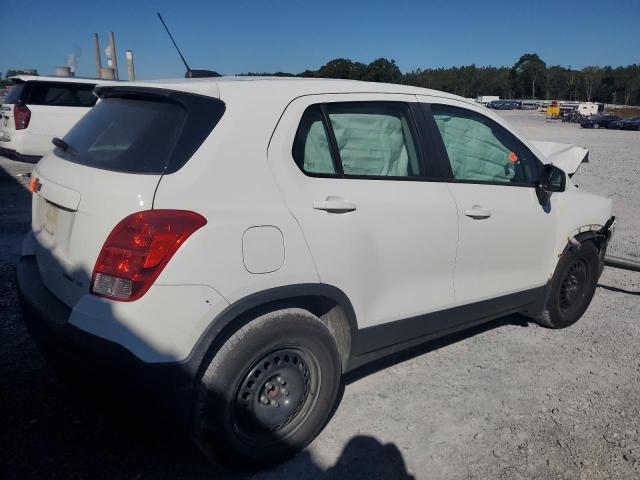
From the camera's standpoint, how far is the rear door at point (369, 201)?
100 inches

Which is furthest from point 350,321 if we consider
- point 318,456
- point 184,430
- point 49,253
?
point 49,253

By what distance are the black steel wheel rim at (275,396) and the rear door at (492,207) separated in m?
1.21

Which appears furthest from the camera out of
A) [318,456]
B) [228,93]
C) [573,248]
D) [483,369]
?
[573,248]

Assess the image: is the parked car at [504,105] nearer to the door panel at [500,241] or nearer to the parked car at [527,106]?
the parked car at [527,106]

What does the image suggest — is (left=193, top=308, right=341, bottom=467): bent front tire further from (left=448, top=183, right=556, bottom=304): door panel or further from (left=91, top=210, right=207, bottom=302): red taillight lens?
(left=448, top=183, right=556, bottom=304): door panel

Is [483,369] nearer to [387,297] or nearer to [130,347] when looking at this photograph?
[387,297]

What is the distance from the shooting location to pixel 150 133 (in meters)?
2.37

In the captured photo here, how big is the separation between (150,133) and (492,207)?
2139 mm

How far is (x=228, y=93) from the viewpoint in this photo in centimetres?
245

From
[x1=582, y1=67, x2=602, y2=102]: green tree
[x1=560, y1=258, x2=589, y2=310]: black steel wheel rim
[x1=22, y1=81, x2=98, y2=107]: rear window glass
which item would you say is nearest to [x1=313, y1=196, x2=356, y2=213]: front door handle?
[x1=560, y1=258, x2=589, y2=310]: black steel wheel rim

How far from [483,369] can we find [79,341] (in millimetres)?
2659

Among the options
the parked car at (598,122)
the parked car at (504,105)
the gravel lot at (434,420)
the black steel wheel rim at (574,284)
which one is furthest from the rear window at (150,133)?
the parked car at (504,105)

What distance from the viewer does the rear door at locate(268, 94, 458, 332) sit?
2545 mm

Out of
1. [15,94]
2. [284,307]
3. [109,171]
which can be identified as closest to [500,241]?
[284,307]
